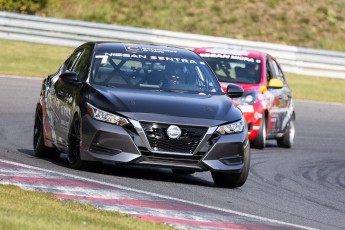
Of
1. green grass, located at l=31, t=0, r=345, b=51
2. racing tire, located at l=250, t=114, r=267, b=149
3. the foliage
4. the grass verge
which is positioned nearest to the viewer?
racing tire, located at l=250, t=114, r=267, b=149

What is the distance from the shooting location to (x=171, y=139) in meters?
11.3

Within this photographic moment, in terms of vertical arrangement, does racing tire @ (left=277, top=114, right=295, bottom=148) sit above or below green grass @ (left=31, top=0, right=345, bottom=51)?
above

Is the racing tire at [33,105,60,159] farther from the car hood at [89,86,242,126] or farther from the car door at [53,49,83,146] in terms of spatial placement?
the car hood at [89,86,242,126]

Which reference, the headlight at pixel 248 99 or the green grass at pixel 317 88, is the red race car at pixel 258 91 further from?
the green grass at pixel 317 88

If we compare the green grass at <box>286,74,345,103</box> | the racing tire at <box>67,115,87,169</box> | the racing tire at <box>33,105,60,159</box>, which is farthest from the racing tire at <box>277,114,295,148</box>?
the green grass at <box>286,74,345,103</box>

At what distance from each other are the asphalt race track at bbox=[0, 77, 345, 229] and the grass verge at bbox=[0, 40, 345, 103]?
8741 mm

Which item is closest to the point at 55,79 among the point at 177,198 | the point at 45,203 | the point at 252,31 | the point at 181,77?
the point at 181,77

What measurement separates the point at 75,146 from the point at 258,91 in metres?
6.73

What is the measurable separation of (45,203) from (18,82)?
671 inches

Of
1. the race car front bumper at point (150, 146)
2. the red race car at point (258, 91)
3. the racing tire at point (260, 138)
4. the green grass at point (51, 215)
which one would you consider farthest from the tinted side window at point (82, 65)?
the racing tire at point (260, 138)

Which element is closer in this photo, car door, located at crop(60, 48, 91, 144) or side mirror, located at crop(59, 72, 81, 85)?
car door, located at crop(60, 48, 91, 144)

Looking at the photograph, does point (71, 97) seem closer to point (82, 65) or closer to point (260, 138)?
point (82, 65)

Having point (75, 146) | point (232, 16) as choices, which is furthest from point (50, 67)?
point (75, 146)

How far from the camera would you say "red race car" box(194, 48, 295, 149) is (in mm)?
17859
